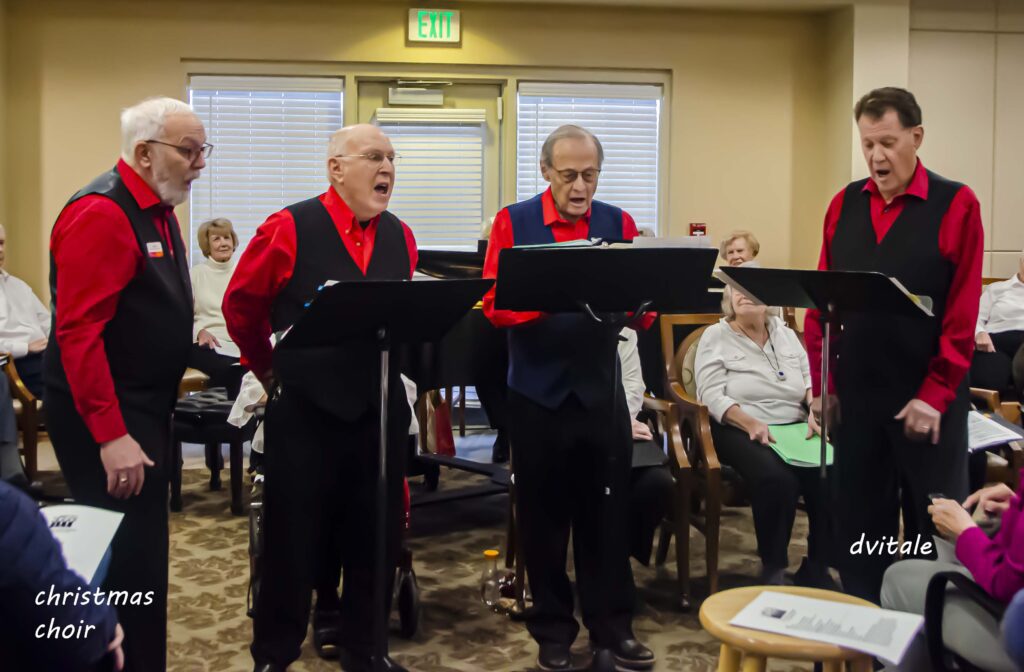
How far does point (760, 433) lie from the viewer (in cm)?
332

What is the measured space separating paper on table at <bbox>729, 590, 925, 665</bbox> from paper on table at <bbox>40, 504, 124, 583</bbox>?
109cm

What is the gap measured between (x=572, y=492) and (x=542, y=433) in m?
0.19

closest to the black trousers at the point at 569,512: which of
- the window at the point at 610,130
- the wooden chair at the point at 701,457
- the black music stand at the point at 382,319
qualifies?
the black music stand at the point at 382,319

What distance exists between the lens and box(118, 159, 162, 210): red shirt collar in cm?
211

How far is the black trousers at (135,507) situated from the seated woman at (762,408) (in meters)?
1.93

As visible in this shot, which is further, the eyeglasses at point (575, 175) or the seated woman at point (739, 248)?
the seated woman at point (739, 248)

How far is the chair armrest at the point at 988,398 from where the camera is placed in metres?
3.73

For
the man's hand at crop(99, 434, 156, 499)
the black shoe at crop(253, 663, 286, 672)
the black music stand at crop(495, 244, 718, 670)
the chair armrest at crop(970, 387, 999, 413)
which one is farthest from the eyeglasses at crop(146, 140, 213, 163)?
the chair armrest at crop(970, 387, 999, 413)

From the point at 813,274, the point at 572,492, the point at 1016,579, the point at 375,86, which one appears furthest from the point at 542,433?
the point at 375,86

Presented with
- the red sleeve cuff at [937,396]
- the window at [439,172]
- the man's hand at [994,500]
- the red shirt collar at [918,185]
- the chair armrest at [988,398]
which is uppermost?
the window at [439,172]

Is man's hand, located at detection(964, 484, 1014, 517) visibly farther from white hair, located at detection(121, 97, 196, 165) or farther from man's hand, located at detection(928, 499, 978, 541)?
white hair, located at detection(121, 97, 196, 165)

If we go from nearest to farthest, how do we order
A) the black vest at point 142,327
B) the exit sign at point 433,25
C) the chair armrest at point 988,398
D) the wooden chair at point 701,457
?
the black vest at point 142,327, the wooden chair at point 701,457, the chair armrest at point 988,398, the exit sign at point 433,25

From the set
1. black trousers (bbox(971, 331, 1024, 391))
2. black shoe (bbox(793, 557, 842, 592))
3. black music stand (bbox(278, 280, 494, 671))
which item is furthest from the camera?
black trousers (bbox(971, 331, 1024, 391))

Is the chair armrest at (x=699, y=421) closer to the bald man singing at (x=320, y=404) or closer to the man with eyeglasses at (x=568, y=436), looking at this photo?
the man with eyeglasses at (x=568, y=436)
